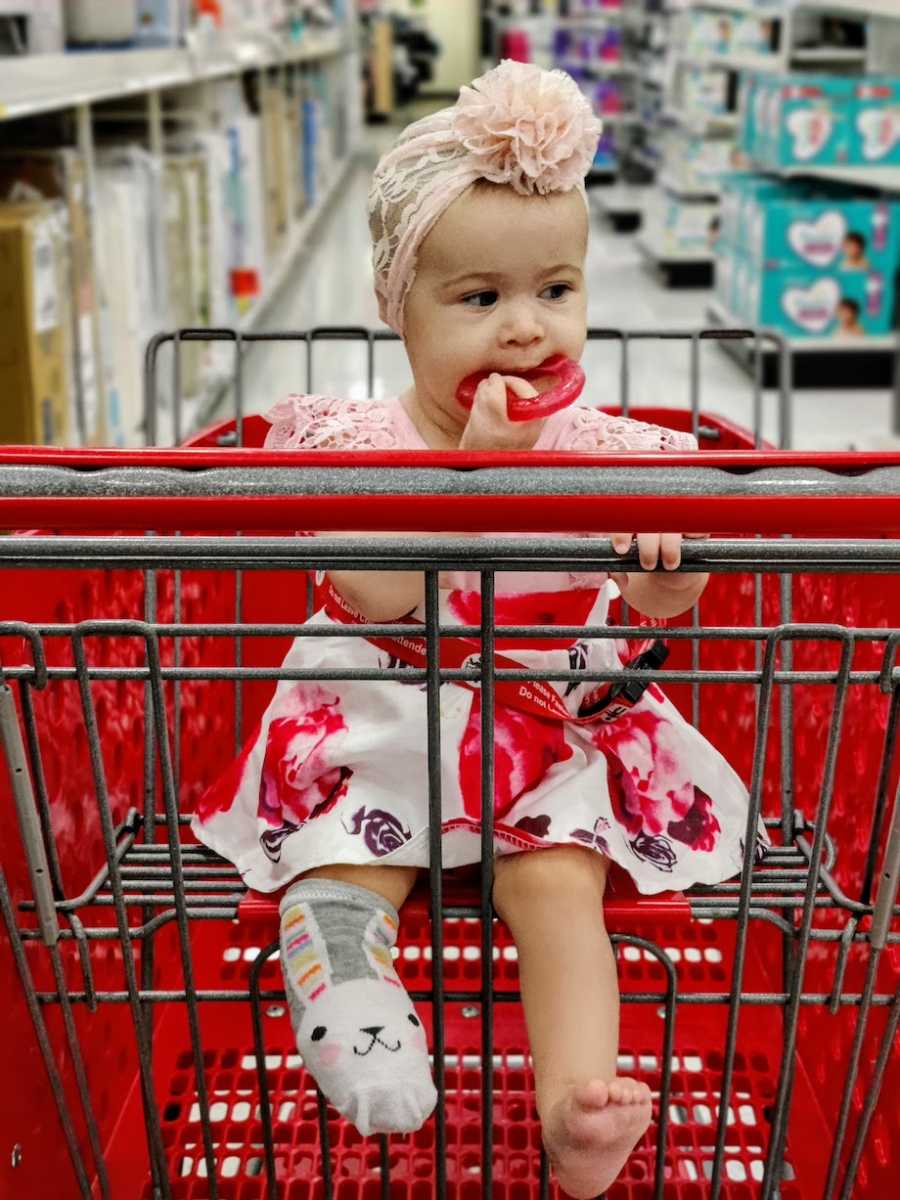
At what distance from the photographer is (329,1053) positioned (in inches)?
31.5

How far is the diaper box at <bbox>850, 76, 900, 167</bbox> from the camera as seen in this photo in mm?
4234

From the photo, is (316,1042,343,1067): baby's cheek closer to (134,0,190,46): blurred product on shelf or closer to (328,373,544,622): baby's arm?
(328,373,544,622): baby's arm

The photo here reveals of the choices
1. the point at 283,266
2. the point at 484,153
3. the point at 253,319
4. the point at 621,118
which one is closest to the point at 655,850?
the point at 484,153

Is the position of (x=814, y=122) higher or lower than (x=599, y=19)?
lower

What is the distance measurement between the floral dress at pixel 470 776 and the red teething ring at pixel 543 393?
0.11 metres

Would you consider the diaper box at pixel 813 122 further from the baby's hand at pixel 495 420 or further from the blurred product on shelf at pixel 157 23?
the baby's hand at pixel 495 420

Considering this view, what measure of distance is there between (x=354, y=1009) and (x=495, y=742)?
228 mm

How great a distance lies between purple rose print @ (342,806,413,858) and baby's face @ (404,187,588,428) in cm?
32

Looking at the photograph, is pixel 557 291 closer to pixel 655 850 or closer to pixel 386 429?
pixel 386 429

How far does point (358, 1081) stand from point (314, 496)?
1.16 feet

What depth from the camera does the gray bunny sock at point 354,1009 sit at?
784mm

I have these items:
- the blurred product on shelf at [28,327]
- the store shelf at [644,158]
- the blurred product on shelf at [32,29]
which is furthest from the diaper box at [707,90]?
the blurred product on shelf at [28,327]

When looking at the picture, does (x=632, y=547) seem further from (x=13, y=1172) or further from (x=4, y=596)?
(x=13, y=1172)

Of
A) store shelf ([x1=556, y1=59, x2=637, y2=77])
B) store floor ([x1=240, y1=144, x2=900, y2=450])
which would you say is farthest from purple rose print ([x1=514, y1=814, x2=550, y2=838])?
store shelf ([x1=556, y1=59, x2=637, y2=77])
